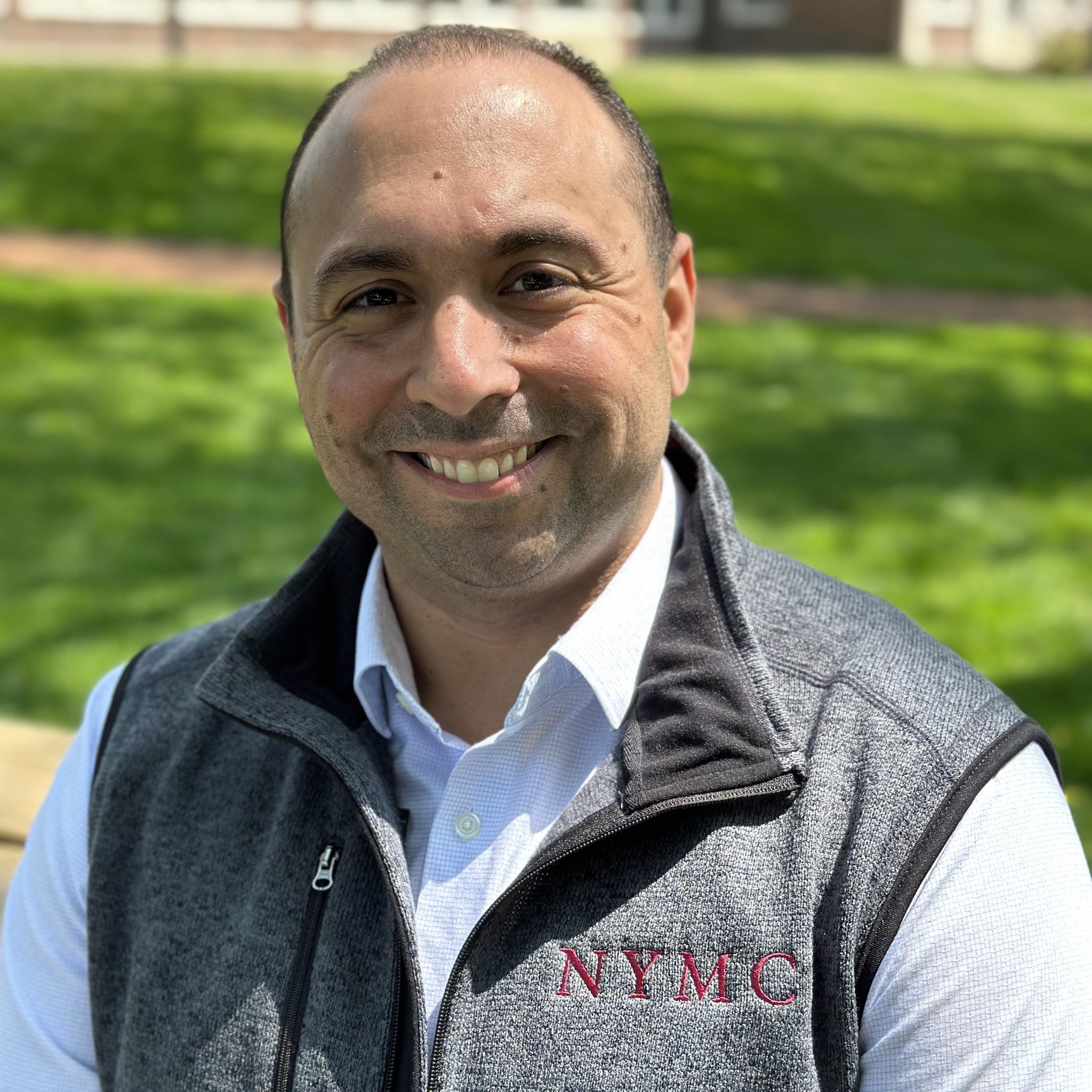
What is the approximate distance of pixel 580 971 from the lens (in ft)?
6.03

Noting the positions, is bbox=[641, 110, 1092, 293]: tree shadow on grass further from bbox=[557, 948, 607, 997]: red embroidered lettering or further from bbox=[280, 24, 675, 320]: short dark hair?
bbox=[557, 948, 607, 997]: red embroidered lettering

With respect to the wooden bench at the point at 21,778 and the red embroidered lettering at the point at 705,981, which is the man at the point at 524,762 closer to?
the red embroidered lettering at the point at 705,981

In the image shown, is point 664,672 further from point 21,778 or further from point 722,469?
point 722,469

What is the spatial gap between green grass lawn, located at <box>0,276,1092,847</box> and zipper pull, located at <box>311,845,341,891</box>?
242 cm

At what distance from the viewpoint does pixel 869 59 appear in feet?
109

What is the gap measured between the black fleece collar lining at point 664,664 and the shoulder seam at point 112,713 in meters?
0.29

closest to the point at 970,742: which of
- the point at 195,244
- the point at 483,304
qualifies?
the point at 483,304

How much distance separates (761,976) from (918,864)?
0.81 feet

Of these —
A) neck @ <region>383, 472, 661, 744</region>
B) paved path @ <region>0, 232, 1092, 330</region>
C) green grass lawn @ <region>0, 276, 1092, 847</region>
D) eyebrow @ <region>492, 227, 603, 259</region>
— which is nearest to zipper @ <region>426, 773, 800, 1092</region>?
neck @ <region>383, 472, 661, 744</region>

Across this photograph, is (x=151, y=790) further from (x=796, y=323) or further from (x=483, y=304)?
(x=796, y=323)

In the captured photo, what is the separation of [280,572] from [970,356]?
17.0ft

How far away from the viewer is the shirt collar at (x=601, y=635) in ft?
6.66

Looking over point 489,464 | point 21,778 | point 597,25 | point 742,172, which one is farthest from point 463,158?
point 597,25

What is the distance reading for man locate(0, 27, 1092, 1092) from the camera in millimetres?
1768
